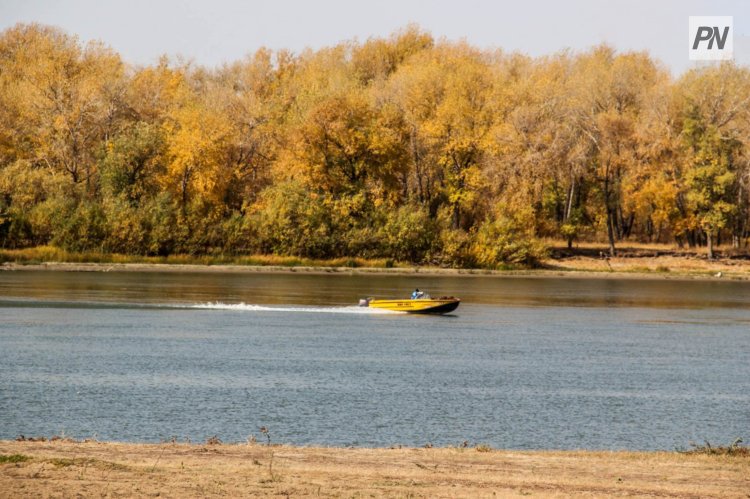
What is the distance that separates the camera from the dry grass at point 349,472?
65.2ft

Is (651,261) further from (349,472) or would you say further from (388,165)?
(349,472)

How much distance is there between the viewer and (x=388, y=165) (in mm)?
115938

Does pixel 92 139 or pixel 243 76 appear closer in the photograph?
pixel 92 139

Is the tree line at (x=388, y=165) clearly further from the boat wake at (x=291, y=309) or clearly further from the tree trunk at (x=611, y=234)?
the boat wake at (x=291, y=309)

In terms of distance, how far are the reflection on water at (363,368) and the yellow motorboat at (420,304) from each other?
0.89 meters

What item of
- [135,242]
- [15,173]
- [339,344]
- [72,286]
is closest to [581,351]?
[339,344]

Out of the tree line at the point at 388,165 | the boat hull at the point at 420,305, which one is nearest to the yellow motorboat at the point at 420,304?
the boat hull at the point at 420,305

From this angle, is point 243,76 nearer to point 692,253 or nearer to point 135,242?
point 135,242

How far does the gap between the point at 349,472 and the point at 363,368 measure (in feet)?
86.1

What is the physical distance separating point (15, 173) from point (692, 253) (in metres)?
71.5

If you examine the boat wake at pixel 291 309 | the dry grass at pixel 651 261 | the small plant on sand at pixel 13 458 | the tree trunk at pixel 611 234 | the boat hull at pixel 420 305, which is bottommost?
the boat wake at pixel 291 309

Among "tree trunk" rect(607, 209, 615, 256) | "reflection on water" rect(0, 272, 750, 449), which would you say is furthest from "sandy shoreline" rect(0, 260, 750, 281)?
"reflection on water" rect(0, 272, 750, 449)

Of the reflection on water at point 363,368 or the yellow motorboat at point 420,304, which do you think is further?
the yellow motorboat at point 420,304

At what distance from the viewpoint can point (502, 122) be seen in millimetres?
114750
